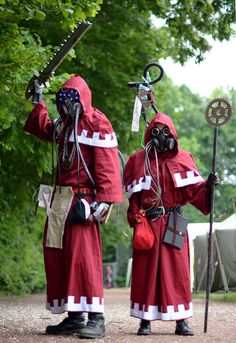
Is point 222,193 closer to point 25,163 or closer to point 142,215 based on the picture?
point 25,163

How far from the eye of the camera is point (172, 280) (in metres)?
7.16

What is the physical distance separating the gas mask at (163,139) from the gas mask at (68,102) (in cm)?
90

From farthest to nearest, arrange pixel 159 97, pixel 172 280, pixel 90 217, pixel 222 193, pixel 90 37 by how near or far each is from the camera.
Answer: pixel 222 193 → pixel 159 97 → pixel 90 37 → pixel 172 280 → pixel 90 217

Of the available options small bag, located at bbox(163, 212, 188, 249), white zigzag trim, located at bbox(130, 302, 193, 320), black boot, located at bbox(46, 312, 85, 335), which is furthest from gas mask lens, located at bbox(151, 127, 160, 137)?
black boot, located at bbox(46, 312, 85, 335)

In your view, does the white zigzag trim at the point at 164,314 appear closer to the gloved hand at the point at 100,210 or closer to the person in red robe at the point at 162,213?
the person in red robe at the point at 162,213

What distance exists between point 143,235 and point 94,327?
1.03m

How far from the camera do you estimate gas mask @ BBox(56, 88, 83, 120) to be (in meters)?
6.81

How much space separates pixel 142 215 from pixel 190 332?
3.73ft

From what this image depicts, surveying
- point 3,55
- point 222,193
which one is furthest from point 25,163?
point 222,193

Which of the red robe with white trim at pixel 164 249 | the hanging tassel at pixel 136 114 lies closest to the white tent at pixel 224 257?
the red robe with white trim at pixel 164 249

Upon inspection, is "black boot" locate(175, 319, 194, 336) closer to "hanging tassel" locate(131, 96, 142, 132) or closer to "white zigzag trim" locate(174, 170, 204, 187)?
"white zigzag trim" locate(174, 170, 204, 187)

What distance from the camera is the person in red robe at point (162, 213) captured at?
711cm

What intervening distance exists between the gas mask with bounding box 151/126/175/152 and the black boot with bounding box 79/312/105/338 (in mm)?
1709

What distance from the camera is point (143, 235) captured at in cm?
711
